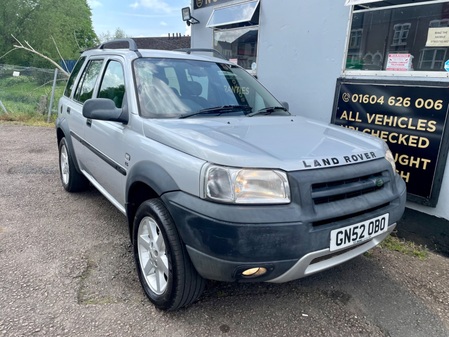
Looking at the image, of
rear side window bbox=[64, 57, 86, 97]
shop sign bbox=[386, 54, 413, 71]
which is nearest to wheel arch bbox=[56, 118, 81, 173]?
rear side window bbox=[64, 57, 86, 97]

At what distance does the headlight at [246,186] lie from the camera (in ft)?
6.30

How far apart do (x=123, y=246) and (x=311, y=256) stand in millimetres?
1988

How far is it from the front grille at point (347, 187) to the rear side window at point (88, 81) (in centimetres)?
280

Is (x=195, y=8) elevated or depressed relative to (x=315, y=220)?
elevated

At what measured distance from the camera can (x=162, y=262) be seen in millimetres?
2330

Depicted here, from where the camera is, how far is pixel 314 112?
4664 millimetres

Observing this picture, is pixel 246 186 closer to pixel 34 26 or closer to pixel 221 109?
pixel 221 109

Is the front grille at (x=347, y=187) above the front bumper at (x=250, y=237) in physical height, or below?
above

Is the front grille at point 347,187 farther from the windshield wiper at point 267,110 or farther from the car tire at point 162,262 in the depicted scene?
the windshield wiper at point 267,110

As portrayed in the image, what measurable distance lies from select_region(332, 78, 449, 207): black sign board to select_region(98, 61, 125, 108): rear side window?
2661mm

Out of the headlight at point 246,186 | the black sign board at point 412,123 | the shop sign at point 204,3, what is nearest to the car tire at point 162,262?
the headlight at point 246,186

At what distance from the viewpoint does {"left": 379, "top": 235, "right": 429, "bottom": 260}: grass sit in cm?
340

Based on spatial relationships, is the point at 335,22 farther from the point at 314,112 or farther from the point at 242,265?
the point at 242,265

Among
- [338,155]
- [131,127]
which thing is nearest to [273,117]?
[338,155]
